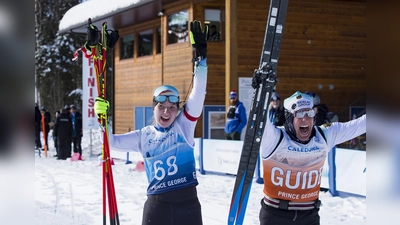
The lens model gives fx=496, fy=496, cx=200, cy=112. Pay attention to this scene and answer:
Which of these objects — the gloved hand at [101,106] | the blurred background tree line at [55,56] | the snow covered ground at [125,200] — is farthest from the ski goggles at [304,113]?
the blurred background tree line at [55,56]

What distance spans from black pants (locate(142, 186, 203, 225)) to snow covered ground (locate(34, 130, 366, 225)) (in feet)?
10.3

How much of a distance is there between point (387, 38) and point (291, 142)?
132 cm

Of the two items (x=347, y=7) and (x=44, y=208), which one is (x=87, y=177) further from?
(x=347, y=7)

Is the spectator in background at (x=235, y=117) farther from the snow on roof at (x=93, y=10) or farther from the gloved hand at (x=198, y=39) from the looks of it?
the gloved hand at (x=198, y=39)

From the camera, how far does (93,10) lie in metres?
18.2

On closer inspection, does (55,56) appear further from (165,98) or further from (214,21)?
(165,98)

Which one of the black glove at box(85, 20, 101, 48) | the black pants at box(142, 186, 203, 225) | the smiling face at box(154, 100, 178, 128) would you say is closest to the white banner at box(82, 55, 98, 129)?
the black glove at box(85, 20, 101, 48)

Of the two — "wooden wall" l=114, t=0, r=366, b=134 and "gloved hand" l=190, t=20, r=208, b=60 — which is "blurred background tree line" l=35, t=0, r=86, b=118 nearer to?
"wooden wall" l=114, t=0, r=366, b=134

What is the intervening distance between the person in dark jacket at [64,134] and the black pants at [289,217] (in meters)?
13.4

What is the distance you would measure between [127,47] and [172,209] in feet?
52.2

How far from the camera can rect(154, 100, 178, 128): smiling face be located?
414cm

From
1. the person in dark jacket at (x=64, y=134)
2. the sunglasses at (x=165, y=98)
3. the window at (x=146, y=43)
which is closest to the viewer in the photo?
the sunglasses at (x=165, y=98)

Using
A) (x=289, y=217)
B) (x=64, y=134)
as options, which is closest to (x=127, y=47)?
(x=64, y=134)

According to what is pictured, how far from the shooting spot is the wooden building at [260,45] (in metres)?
14.4
